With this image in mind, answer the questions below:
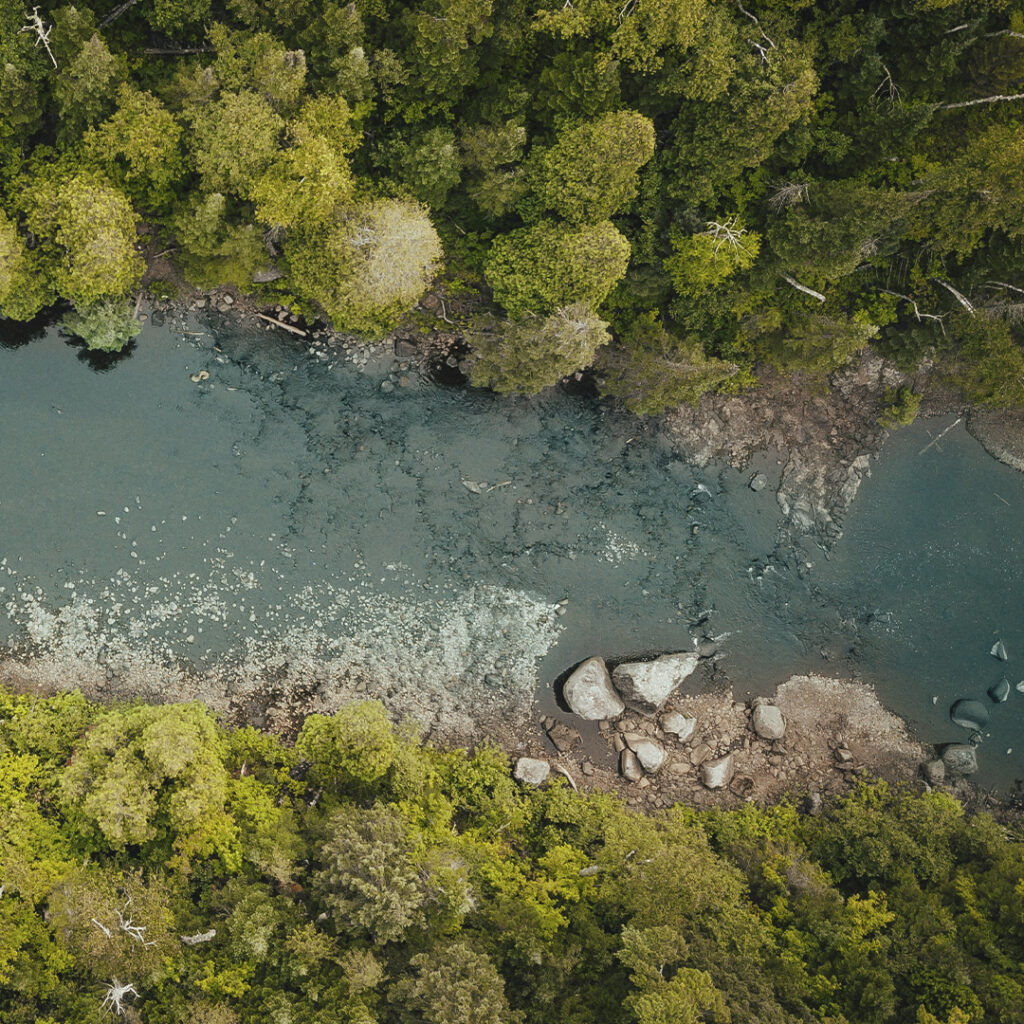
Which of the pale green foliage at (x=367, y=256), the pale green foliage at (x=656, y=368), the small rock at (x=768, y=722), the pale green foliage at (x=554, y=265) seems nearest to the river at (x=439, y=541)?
the small rock at (x=768, y=722)

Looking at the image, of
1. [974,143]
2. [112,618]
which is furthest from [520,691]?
[974,143]

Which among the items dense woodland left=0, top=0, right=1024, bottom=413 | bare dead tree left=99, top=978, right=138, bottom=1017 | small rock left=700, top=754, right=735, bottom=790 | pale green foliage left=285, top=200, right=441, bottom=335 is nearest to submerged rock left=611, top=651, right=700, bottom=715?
small rock left=700, top=754, right=735, bottom=790

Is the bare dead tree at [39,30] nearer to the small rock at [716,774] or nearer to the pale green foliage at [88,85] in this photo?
the pale green foliage at [88,85]

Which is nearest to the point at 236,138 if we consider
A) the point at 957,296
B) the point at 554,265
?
the point at 554,265

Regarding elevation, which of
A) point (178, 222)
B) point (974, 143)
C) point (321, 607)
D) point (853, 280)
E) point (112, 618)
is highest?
point (178, 222)

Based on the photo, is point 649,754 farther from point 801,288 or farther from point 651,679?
point 801,288

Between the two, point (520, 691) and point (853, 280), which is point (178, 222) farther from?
point (853, 280)

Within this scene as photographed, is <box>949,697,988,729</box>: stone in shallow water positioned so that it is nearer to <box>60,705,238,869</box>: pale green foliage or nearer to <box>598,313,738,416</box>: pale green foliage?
<box>598,313,738,416</box>: pale green foliage
